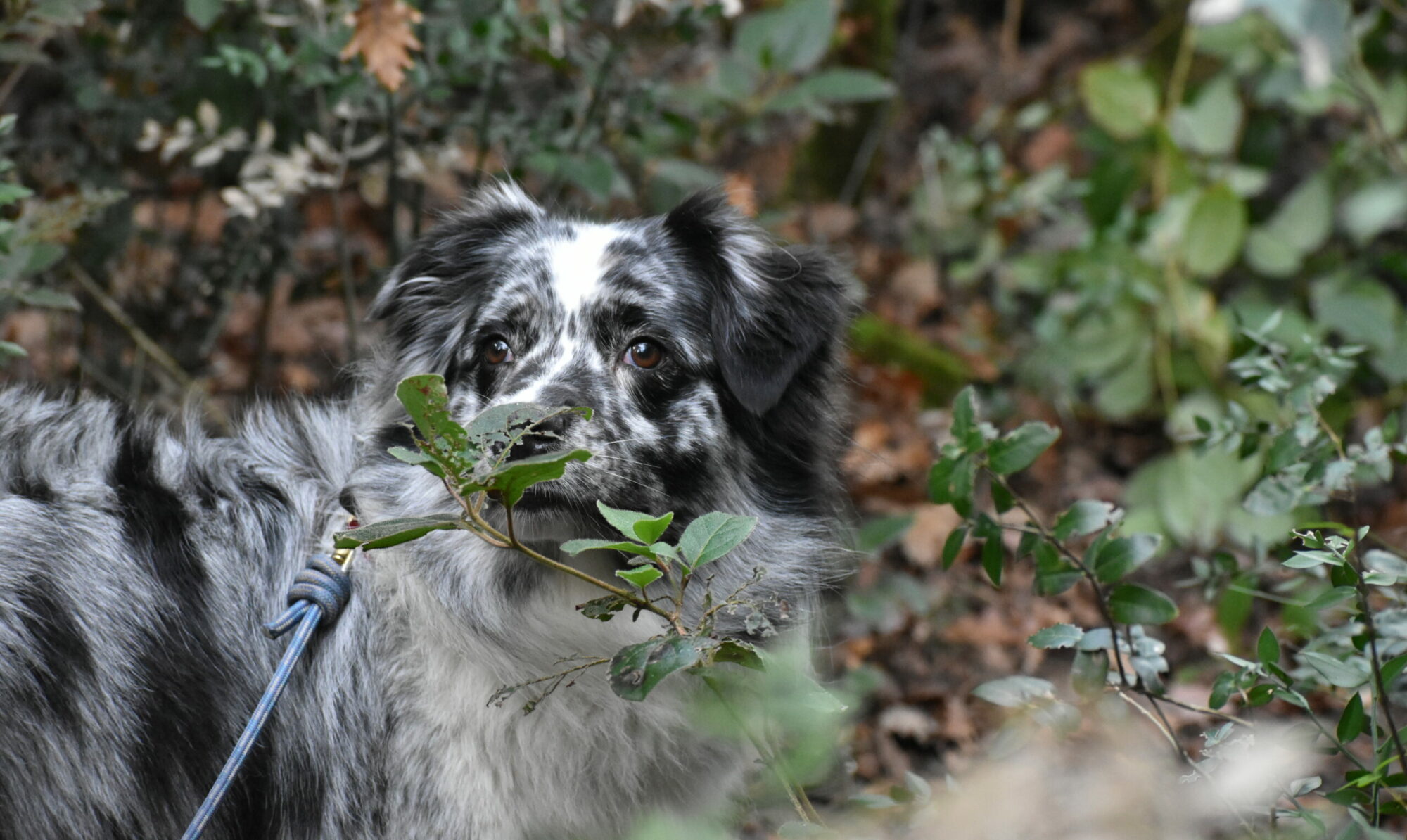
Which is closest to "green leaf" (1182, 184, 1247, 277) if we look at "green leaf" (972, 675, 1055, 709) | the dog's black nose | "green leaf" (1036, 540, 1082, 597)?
"green leaf" (1036, 540, 1082, 597)

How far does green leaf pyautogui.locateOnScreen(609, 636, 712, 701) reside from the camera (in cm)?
185

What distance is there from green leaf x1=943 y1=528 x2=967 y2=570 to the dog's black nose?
105 centimetres

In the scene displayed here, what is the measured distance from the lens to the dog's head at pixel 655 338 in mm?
2775

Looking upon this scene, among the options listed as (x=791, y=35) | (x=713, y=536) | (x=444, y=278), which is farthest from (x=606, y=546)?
(x=791, y=35)

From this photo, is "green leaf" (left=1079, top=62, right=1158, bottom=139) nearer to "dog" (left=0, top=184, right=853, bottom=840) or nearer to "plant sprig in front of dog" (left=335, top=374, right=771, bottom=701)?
"dog" (left=0, top=184, right=853, bottom=840)

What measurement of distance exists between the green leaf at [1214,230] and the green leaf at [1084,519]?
8.72 feet

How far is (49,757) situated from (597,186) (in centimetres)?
246

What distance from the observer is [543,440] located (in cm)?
228

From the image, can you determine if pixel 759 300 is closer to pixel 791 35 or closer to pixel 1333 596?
pixel 1333 596

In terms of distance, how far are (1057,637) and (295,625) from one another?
1.55 metres

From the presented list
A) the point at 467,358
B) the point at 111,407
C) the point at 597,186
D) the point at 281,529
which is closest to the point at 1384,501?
the point at 597,186

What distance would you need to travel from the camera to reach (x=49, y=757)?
226 cm

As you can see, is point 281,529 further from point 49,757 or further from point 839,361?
point 839,361

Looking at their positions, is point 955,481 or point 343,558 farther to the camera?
point 955,481
